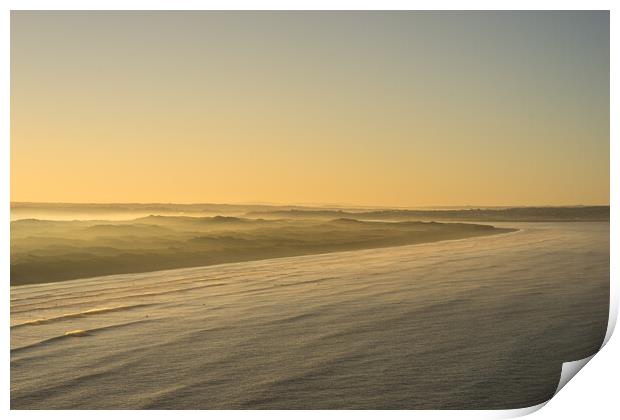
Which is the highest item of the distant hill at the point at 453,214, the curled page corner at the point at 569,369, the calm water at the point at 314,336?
the distant hill at the point at 453,214

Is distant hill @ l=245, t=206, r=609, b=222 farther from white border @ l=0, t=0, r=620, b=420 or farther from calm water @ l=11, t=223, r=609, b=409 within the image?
white border @ l=0, t=0, r=620, b=420
